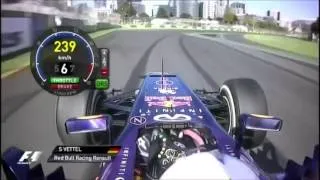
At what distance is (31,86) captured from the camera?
9.48 ft

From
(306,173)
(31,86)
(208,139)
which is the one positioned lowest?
(306,173)

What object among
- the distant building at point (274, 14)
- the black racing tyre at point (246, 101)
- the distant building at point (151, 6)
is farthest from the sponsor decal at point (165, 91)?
the distant building at point (274, 14)

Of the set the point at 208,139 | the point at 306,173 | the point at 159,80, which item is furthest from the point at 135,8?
the point at 306,173

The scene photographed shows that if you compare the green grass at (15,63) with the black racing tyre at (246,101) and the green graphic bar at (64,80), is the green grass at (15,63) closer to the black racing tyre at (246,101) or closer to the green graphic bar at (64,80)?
the green graphic bar at (64,80)

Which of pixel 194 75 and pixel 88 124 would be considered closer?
pixel 88 124

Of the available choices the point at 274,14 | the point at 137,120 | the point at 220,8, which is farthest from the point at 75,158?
the point at 274,14

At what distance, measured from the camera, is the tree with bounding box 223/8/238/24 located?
3117mm

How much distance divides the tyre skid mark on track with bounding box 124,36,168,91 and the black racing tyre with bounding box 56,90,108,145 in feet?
0.60

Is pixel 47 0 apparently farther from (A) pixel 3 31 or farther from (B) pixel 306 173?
(B) pixel 306 173

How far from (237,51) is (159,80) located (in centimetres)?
45

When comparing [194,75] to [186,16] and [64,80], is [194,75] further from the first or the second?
[64,80]

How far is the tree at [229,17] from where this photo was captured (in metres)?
3.12

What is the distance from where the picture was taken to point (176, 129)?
8.62ft

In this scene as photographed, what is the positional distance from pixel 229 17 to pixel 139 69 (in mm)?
549
